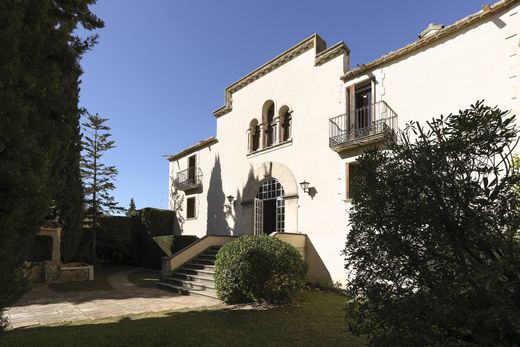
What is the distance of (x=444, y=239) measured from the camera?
2.93 metres

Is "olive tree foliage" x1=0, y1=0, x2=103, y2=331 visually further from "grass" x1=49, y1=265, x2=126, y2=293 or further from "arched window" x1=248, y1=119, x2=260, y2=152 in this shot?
"arched window" x1=248, y1=119, x2=260, y2=152

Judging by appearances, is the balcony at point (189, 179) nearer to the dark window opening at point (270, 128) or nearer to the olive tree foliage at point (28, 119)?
the dark window opening at point (270, 128)

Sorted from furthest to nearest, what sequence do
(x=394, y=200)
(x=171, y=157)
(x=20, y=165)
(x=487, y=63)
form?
1. (x=171, y=157)
2. (x=487, y=63)
3. (x=20, y=165)
4. (x=394, y=200)

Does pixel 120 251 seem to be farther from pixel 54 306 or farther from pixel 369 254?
pixel 369 254

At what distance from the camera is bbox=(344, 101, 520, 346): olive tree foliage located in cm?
260

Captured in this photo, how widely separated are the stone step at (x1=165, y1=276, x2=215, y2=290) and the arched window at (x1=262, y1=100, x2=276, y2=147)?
698cm

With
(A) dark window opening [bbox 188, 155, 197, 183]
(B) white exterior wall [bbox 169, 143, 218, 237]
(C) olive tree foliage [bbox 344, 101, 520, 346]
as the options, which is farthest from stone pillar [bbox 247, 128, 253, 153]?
(C) olive tree foliage [bbox 344, 101, 520, 346]

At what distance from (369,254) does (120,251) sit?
65.2 feet

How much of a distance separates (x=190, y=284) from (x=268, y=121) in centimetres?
818

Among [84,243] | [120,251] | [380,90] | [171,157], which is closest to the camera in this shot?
[380,90]

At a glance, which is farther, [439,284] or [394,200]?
[394,200]

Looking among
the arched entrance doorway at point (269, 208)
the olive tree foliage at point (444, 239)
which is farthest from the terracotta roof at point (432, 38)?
the olive tree foliage at point (444, 239)

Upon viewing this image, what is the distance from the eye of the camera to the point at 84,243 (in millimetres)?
18172

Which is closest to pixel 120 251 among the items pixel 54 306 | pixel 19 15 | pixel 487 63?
pixel 54 306
